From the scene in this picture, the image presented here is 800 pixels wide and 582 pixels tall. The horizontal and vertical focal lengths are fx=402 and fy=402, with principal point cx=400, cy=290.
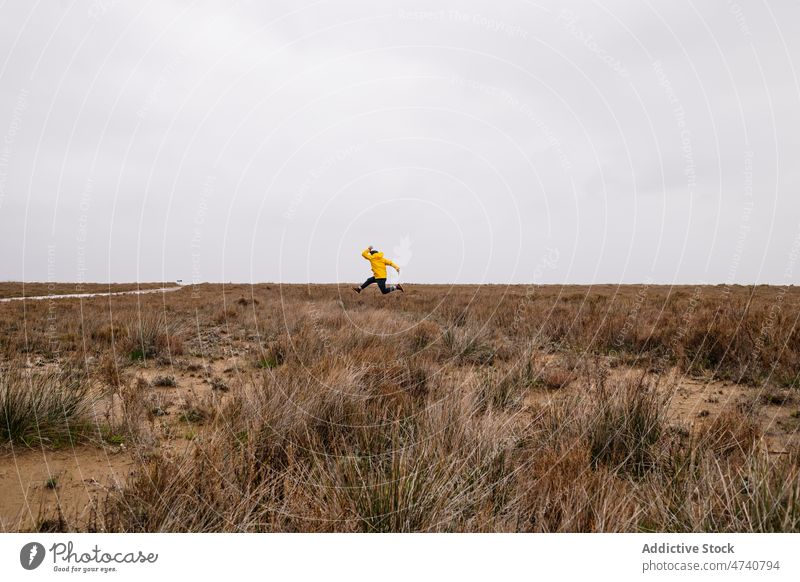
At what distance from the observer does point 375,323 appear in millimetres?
9453

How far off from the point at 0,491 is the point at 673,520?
13.9 feet

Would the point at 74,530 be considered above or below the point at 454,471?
below
